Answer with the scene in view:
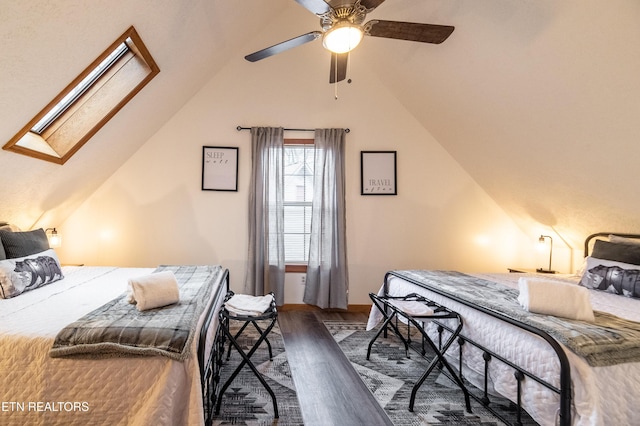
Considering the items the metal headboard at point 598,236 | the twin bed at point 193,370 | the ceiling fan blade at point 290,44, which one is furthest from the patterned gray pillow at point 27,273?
the metal headboard at point 598,236

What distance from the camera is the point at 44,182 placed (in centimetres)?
266

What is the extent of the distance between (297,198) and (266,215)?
0.49 metres

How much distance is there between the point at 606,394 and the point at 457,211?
289cm

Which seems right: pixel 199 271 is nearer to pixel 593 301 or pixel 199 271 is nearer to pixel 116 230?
pixel 116 230

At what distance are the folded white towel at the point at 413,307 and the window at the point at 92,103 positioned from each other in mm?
2698

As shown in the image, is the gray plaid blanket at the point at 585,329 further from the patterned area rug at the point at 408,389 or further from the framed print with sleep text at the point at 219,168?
the framed print with sleep text at the point at 219,168

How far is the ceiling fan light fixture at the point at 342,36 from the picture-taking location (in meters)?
1.85

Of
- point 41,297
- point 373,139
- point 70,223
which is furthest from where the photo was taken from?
point 373,139

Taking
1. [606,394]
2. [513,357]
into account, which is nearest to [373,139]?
[513,357]

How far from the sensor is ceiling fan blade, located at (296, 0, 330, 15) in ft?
5.60

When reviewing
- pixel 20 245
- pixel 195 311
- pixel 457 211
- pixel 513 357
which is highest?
pixel 457 211

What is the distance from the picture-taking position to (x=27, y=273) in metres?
2.06

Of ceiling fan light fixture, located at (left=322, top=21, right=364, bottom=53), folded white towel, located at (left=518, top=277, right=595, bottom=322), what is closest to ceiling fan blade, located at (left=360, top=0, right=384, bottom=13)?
ceiling fan light fixture, located at (left=322, top=21, right=364, bottom=53)

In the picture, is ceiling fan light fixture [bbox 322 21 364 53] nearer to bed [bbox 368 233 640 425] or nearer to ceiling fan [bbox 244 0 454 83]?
ceiling fan [bbox 244 0 454 83]
